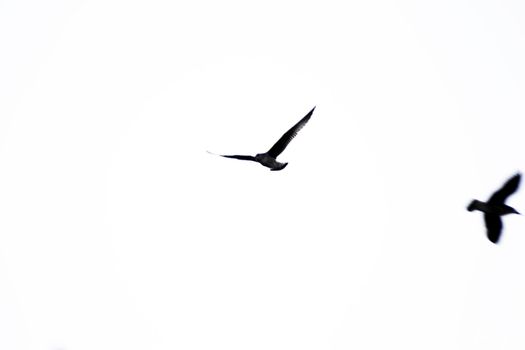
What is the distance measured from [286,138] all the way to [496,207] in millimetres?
7306

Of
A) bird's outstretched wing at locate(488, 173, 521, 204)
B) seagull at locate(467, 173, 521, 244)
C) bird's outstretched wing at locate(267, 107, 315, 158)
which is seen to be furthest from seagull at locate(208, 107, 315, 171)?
bird's outstretched wing at locate(488, 173, 521, 204)

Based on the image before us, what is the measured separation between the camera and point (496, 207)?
80.0ft

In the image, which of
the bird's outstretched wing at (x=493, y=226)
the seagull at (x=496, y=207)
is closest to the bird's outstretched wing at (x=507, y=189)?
the seagull at (x=496, y=207)

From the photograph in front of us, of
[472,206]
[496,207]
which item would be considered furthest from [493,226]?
[472,206]

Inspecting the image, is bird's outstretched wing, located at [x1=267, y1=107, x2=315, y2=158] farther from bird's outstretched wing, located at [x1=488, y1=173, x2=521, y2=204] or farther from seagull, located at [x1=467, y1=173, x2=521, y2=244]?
bird's outstretched wing, located at [x1=488, y1=173, x2=521, y2=204]

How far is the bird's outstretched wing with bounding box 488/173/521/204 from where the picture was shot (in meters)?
23.9

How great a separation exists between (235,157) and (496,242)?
8.91 meters

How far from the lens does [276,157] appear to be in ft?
76.7

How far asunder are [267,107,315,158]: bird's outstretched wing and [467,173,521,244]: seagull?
20.5ft

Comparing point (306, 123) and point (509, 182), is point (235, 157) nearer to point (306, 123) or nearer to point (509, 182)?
point (306, 123)

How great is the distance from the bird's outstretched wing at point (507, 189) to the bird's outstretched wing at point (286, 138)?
268 inches

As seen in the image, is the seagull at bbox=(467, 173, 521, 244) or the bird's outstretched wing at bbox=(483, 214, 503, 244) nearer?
the seagull at bbox=(467, 173, 521, 244)

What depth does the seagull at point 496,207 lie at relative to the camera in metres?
23.9

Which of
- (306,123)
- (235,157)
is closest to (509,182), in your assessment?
(306,123)
